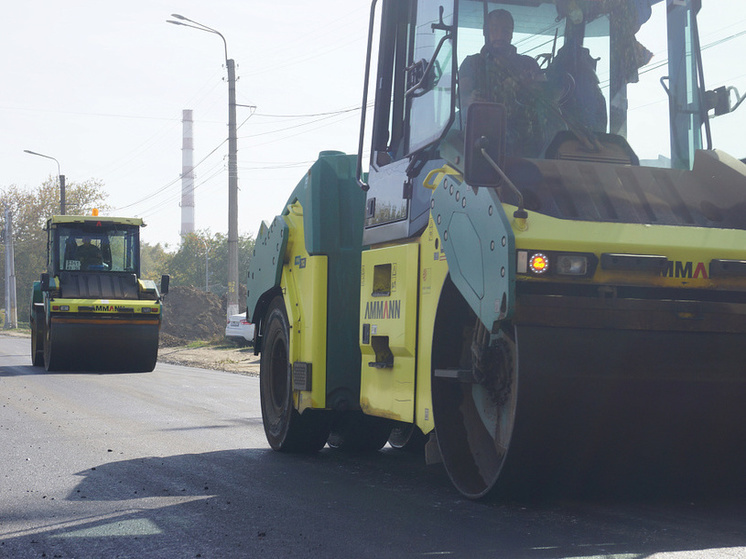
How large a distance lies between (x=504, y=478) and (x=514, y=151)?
5.85 feet

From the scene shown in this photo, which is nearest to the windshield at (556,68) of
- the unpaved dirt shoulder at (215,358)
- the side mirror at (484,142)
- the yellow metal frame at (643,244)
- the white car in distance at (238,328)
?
the side mirror at (484,142)

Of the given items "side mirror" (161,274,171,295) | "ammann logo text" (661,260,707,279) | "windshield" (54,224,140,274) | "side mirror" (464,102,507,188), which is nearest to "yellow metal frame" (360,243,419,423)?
"side mirror" (464,102,507,188)

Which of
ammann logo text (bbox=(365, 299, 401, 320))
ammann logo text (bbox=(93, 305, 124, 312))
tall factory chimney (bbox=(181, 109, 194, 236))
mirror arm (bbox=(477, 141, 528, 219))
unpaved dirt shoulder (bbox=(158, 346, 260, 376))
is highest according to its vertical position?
tall factory chimney (bbox=(181, 109, 194, 236))

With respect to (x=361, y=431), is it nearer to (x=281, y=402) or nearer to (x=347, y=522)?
(x=281, y=402)

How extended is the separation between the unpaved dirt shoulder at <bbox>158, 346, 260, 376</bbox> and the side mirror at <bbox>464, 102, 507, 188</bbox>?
16203mm

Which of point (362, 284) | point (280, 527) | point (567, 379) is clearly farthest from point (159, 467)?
point (567, 379)

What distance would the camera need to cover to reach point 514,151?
5973 millimetres

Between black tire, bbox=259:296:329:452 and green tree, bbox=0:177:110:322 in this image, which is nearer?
black tire, bbox=259:296:329:452

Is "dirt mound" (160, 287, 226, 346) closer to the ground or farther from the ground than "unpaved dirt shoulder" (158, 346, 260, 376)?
farther from the ground

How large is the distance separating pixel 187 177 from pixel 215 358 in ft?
208

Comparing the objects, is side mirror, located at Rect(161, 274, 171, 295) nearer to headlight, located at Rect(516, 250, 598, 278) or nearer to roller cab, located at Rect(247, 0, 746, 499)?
roller cab, located at Rect(247, 0, 746, 499)

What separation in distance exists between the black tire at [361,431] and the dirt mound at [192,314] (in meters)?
32.4

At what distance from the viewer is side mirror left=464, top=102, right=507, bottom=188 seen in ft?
17.2

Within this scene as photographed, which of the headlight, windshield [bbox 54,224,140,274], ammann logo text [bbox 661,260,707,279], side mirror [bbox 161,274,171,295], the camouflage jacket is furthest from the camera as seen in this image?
side mirror [bbox 161,274,171,295]
